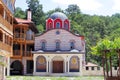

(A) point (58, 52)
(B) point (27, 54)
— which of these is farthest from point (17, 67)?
(A) point (58, 52)

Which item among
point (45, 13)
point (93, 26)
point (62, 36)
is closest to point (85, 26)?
point (93, 26)

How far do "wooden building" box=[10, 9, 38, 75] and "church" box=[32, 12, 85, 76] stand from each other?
1564 mm

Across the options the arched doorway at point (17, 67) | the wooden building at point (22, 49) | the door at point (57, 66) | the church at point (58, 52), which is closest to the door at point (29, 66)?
the wooden building at point (22, 49)

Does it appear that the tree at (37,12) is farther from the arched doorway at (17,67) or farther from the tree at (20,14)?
the arched doorway at (17,67)

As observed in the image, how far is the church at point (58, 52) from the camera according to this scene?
50.4m

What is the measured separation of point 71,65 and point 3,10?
21552 mm

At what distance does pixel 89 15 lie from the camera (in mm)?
107688

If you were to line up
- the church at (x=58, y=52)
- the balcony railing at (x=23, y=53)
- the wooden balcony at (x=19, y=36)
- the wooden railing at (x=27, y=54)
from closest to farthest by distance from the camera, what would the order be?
the church at (x=58, y=52) < the wooden balcony at (x=19, y=36) < the balcony railing at (x=23, y=53) < the wooden railing at (x=27, y=54)

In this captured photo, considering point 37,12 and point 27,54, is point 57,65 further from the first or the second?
point 37,12

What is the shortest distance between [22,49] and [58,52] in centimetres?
628

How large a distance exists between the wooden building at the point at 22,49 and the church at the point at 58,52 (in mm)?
1564

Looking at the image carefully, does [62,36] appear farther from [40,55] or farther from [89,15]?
[89,15]

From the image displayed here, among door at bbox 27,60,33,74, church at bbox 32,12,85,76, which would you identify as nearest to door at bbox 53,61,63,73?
church at bbox 32,12,85,76

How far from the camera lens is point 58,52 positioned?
50688 mm
